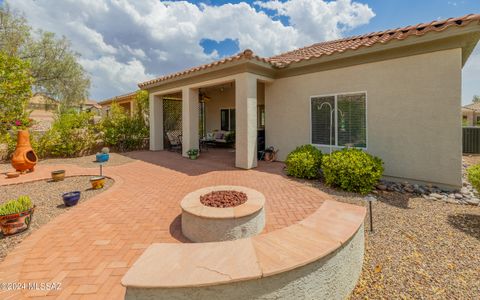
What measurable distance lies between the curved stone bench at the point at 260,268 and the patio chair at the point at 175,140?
11011mm

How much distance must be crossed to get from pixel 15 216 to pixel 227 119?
12941 millimetres

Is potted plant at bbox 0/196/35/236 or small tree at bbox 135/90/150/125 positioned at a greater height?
small tree at bbox 135/90/150/125

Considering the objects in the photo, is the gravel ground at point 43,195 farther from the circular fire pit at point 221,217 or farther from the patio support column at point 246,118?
the patio support column at point 246,118

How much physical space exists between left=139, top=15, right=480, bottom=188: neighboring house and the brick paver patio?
2572 mm

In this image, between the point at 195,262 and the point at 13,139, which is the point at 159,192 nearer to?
the point at 195,262

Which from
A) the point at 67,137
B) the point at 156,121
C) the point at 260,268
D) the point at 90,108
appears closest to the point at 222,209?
the point at 260,268

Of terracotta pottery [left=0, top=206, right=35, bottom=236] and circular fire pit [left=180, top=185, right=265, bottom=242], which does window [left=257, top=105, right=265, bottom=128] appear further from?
terracotta pottery [left=0, top=206, right=35, bottom=236]

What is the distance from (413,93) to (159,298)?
776cm

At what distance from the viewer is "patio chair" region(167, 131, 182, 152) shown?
42.4ft

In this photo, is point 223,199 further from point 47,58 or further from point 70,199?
point 47,58

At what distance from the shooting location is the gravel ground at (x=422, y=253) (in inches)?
99.7

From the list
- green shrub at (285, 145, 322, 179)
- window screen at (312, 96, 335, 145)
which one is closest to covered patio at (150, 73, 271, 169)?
green shrub at (285, 145, 322, 179)

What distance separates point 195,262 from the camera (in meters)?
2.12

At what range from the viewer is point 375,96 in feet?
22.1
